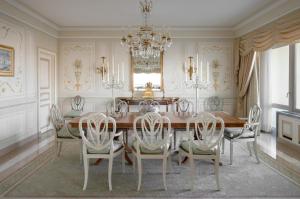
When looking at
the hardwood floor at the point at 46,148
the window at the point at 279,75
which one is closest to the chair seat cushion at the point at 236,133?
the hardwood floor at the point at 46,148

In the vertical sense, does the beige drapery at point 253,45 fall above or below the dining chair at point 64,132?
above

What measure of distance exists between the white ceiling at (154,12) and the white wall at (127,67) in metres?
0.56

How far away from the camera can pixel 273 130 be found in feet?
20.2

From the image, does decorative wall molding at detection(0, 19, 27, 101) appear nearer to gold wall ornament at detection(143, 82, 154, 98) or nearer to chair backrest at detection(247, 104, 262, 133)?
gold wall ornament at detection(143, 82, 154, 98)

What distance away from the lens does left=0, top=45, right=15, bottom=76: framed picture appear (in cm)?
454

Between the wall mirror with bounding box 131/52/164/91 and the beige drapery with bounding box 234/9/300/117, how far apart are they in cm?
207

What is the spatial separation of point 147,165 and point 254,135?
1.69 metres

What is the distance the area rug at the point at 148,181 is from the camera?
9.63 ft

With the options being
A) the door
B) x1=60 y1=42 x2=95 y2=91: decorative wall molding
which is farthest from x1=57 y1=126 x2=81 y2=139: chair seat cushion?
x1=60 y1=42 x2=95 y2=91: decorative wall molding

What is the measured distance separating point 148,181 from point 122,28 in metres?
4.81

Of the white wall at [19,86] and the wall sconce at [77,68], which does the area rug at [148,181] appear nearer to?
the white wall at [19,86]

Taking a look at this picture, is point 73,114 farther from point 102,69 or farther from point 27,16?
point 27,16

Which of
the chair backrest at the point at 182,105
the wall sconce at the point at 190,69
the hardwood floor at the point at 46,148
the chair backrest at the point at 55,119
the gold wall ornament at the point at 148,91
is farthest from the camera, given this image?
the wall sconce at the point at 190,69

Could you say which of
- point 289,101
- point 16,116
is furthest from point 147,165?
point 289,101
